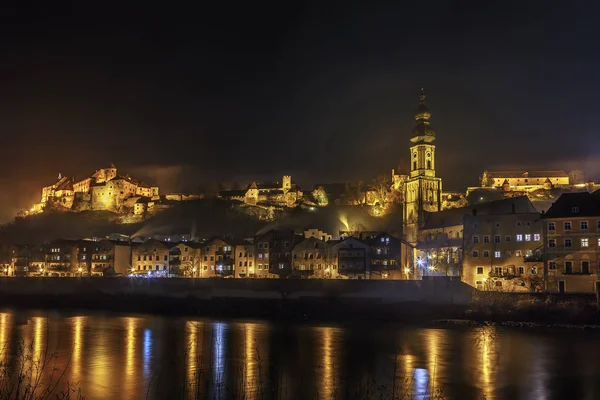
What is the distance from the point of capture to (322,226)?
117375 millimetres

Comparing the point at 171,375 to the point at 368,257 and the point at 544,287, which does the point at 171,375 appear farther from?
the point at 368,257

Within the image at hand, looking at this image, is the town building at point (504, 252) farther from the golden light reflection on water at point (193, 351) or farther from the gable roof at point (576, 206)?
the golden light reflection on water at point (193, 351)

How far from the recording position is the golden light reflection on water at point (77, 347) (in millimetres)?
25297

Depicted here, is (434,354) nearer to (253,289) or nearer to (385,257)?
(253,289)

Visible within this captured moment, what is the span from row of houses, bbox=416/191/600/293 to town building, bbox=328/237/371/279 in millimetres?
8444

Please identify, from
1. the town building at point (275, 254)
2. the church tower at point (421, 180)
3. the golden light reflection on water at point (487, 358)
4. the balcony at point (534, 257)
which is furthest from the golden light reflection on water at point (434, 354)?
the church tower at point (421, 180)

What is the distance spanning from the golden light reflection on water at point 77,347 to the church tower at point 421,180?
5536 cm

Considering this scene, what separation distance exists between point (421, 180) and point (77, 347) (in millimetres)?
69753

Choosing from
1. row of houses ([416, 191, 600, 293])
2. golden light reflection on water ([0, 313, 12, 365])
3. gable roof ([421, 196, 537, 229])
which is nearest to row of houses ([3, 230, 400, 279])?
gable roof ([421, 196, 537, 229])

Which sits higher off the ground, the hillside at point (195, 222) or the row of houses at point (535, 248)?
the hillside at point (195, 222)

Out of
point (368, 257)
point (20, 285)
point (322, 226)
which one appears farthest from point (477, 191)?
point (20, 285)

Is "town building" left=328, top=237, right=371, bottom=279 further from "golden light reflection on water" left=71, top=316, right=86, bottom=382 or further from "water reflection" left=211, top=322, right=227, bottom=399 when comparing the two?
"golden light reflection on water" left=71, top=316, right=86, bottom=382

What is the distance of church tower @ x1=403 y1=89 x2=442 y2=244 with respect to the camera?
9238cm

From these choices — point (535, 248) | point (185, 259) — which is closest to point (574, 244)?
point (535, 248)
